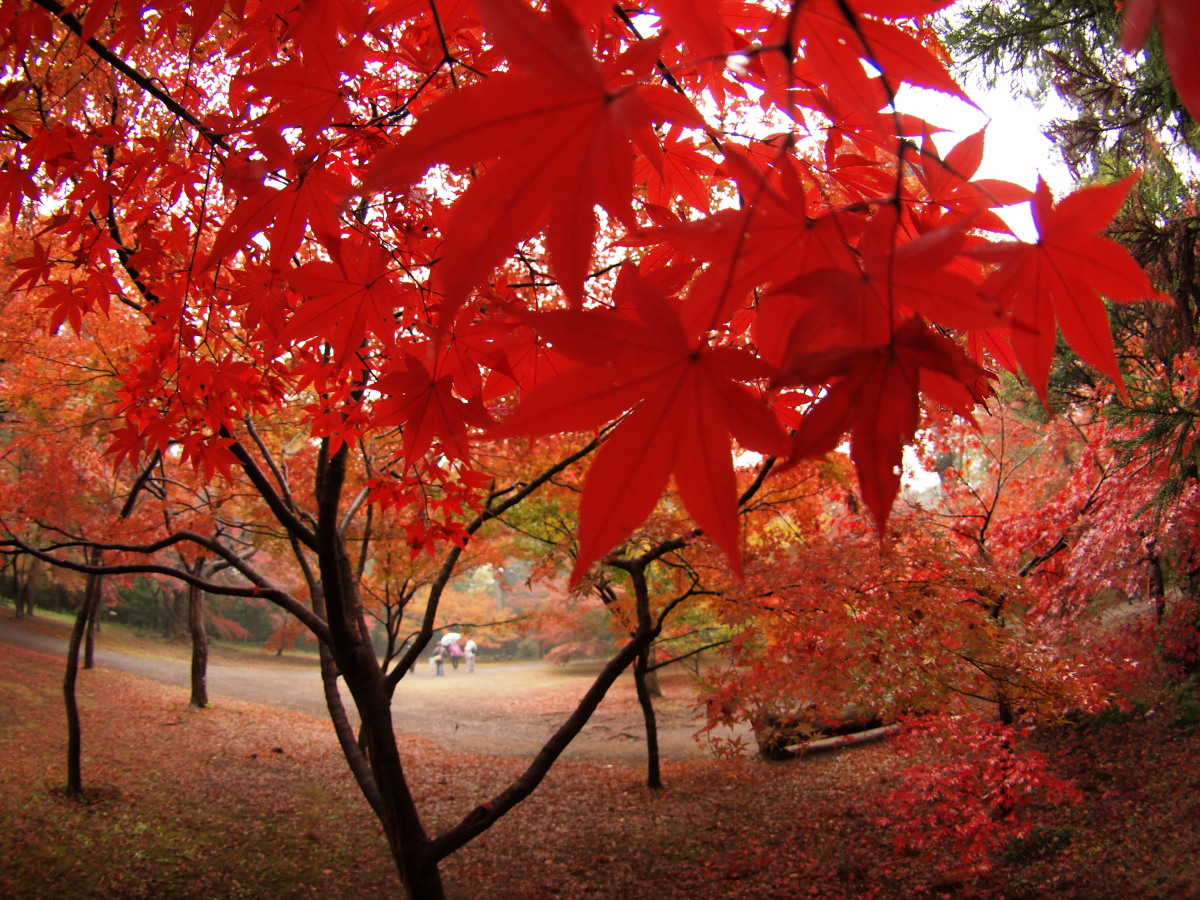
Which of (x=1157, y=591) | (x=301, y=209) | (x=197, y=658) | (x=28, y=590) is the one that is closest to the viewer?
(x=301, y=209)

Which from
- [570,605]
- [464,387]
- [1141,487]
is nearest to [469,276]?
[464,387]

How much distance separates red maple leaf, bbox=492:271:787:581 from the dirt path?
8.54 metres

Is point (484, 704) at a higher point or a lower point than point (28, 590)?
lower

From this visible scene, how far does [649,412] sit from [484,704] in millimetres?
14136

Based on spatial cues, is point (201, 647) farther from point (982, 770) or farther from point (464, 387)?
point (464, 387)

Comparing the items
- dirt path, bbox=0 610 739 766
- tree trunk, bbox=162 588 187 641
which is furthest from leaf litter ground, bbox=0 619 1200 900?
tree trunk, bbox=162 588 187 641

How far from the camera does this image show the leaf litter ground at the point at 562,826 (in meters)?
4.11

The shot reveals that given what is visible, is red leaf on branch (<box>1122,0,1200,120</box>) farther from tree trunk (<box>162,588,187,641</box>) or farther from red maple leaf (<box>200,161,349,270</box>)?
tree trunk (<box>162,588,187,641</box>)

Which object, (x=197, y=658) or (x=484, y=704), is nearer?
(x=197, y=658)

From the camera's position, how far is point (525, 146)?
36 cm

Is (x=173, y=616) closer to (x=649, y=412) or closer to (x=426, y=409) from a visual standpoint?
(x=426, y=409)

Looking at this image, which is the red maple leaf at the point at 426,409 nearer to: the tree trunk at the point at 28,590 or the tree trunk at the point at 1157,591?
the tree trunk at the point at 1157,591

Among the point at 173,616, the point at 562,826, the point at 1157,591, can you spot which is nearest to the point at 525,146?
the point at 562,826

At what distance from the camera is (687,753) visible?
28.6 ft
